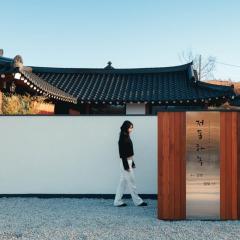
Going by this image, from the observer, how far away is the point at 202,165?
20.8 feet

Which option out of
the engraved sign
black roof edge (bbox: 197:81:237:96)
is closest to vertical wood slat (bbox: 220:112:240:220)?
the engraved sign

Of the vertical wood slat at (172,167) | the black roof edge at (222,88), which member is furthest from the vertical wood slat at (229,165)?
the black roof edge at (222,88)

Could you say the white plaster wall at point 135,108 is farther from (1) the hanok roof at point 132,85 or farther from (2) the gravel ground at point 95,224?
(2) the gravel ground at point 95,224

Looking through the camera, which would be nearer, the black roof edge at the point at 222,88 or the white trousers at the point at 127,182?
the white trousers at the point at 127,182

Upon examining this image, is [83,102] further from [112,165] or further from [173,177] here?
[173,177]

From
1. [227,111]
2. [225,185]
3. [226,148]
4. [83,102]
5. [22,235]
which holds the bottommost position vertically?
[22,235]

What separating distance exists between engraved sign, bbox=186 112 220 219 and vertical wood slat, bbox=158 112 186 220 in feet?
0.27

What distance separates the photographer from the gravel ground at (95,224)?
532cm

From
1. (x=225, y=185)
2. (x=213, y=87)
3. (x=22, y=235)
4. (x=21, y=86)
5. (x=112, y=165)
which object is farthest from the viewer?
(x=213, y=87)

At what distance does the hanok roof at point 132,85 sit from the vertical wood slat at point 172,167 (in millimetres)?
8288

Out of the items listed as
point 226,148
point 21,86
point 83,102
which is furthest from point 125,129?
point 83,102

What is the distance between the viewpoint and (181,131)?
6.36m

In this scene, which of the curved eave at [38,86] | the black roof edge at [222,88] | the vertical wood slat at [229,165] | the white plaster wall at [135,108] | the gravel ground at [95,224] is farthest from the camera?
the white plaster wall at [135,108]

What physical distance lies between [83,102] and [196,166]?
951 cm
